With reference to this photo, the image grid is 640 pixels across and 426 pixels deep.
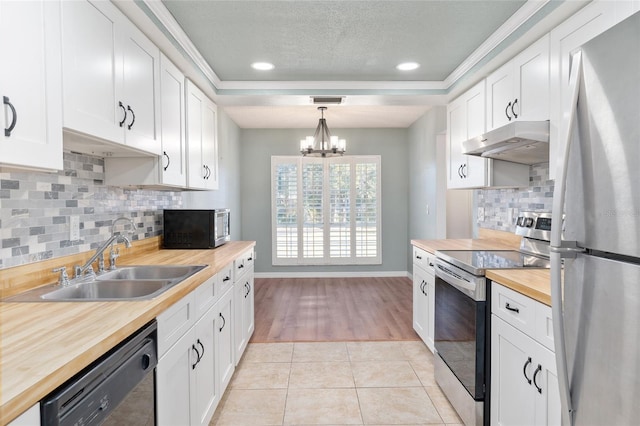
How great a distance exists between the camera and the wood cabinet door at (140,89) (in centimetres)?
180

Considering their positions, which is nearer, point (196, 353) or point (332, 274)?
point (196, 353)

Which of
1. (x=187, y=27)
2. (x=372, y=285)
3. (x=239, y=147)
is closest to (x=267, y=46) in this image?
(x=187, y=27)

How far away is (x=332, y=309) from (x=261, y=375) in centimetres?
173

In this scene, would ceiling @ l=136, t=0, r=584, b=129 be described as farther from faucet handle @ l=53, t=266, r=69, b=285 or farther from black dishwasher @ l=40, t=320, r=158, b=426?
black dishwasher @ l=40, t=320, r=158, b=426

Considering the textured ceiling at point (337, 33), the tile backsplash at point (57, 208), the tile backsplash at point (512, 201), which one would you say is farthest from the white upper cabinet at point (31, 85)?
the tile backsplash at point (512, 201)

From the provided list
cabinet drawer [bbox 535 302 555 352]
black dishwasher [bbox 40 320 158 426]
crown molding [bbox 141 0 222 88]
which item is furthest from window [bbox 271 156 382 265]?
black dishwasher [bbox 40 320 158 426]

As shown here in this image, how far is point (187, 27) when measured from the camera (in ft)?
7.64

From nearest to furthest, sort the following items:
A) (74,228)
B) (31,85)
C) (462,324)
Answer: (31,85), (74,228), (462,324)

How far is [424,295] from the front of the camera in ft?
10.1

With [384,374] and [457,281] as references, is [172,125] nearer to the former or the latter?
[457,281]

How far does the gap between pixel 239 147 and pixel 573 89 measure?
17.6ft

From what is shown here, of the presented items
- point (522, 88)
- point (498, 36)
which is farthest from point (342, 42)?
point (522, 88)

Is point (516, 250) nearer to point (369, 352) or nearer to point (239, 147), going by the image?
point (369, 352)

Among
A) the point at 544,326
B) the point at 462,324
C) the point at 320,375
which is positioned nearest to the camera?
the point at 544,326
